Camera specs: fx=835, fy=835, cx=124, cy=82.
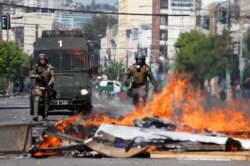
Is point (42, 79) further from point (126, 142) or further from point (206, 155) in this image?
point (206, 155)

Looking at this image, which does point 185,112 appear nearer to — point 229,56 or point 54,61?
point 54,61

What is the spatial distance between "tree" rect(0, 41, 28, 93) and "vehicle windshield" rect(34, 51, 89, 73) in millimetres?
82749

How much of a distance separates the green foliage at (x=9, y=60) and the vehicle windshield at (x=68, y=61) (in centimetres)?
8275

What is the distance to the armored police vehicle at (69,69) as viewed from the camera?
87.6 feet

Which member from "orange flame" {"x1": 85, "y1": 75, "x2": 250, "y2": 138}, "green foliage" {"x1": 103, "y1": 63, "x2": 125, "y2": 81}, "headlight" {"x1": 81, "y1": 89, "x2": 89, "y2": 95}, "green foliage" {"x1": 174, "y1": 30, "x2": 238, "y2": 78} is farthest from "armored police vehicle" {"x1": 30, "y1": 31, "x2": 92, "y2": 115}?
"green foliage" {"x1": 103, "y1": 63, "x2": 125, "y2": 81}

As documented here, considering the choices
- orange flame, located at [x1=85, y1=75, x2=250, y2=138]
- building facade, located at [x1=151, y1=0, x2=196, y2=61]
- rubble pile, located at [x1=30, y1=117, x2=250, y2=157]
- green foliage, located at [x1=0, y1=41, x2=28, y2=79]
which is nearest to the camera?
rubble pile, located at [x1=30, y1=117, x2=250, y2=157]

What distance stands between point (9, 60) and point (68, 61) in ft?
284

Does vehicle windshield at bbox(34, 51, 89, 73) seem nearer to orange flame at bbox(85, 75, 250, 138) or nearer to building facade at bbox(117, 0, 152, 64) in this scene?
orange flame at bbox(85, 75, 250, 138)

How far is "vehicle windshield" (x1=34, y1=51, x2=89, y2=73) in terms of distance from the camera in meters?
27.9

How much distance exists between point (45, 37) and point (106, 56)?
162098 mm

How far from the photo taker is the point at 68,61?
92.5 feet

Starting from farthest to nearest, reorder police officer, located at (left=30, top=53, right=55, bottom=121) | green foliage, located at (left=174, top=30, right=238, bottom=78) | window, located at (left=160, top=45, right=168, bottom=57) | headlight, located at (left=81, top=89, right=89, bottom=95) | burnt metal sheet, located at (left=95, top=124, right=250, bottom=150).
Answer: window, located at (left=160, top=45, right=168, bottom=57)
green foliage, located at (left=174, top=30, right=238, bottom=78)
headlight, located at (left=81, top=89, right=89, bottom=95)
police officer, located at (left=30, top=53, right=55, bottom=121)
burnt metal sheet, located at (left=95, top=124, right=250, bottom=150)

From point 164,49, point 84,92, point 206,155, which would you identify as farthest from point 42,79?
point 164,49

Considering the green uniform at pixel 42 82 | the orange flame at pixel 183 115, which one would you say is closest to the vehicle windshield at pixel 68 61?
Answer: the green uniform at pixel 42 82
